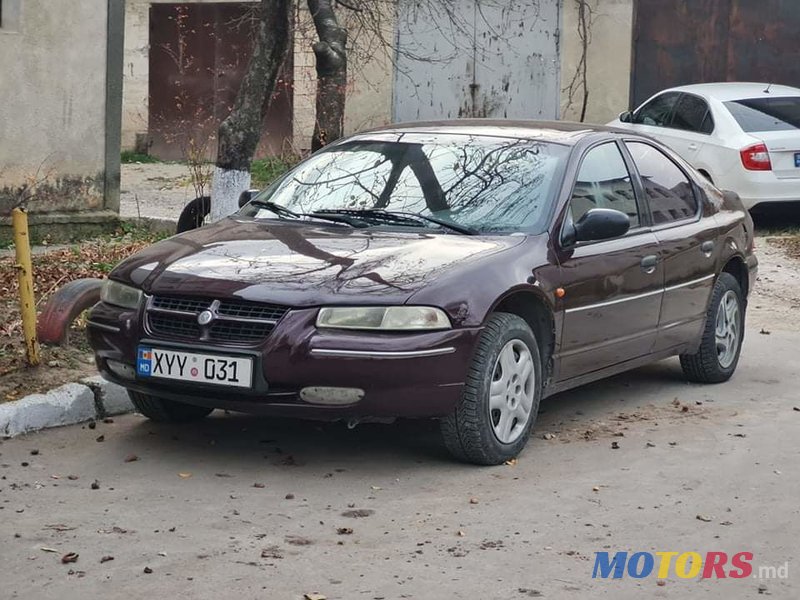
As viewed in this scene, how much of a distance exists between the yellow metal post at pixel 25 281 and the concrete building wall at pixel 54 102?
4.90 metres

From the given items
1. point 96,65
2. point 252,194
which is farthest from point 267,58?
point 252,194

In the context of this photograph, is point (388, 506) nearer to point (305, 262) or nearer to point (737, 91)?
point (305, 262)

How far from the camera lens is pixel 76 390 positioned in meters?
7.34

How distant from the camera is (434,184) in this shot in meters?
7.20

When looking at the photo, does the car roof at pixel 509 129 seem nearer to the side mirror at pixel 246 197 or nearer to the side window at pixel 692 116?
the side mirror at pixel 246 197

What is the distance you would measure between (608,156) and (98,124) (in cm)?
651

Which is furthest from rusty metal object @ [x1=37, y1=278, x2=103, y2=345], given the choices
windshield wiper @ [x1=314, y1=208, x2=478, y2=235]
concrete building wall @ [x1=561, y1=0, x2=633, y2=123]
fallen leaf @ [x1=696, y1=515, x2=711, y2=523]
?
concrete building wall @ [x1=561, y1=0, x2=633, y2=123]

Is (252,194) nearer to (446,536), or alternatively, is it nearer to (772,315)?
(446,536)

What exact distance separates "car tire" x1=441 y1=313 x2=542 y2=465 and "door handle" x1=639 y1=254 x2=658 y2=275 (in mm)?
1073

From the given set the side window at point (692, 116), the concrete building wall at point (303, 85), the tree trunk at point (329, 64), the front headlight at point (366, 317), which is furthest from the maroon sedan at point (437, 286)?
the concrete building wall at point (303, 85)

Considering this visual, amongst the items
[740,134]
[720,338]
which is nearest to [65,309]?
[720,338]

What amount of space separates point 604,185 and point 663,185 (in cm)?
69

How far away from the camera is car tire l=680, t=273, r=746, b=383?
27.5 feet

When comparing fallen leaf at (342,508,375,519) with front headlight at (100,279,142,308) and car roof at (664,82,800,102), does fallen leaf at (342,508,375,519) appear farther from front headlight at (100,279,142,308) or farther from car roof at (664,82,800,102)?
car roof at (664,82,800,102)
